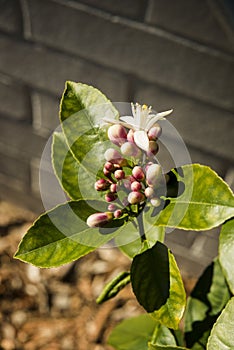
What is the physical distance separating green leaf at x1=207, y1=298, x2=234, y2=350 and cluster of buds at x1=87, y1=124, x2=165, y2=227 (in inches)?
5.7

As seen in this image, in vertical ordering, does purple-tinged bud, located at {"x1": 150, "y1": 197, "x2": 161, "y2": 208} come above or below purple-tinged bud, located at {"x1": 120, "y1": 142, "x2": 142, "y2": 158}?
below

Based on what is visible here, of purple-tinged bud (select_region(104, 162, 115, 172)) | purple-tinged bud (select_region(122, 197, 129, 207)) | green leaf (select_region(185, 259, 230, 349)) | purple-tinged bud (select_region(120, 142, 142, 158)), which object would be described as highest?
purple-tinged bud (select_region(120, 142, 142, 158))

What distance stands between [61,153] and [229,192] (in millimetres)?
266

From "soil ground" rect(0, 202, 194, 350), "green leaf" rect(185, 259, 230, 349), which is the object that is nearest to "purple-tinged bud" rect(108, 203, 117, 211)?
"green leaf" rect(185, 259, 230, 349)

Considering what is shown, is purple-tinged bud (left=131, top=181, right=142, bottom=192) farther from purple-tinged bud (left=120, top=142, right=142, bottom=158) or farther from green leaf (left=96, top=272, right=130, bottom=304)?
green leaf (left=96, top=272, right=130, bottom=304)

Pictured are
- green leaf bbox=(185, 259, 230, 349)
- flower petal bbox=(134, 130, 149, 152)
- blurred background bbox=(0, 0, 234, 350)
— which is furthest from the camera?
blurred background bbox=(0, 0, 234, 350)

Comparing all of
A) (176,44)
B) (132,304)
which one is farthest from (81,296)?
(176,44)

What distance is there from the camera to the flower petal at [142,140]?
532 mm

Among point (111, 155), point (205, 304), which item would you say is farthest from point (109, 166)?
point (205, 304)

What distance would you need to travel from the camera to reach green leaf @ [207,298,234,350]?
0.54 metres

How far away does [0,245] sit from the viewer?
5.57 feet

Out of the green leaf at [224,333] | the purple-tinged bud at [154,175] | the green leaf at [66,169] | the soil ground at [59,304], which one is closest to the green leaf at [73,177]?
the green leaf at [66,169]

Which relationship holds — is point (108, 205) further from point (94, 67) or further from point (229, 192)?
point (94, 67)

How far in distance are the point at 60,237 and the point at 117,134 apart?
5.3 inches
